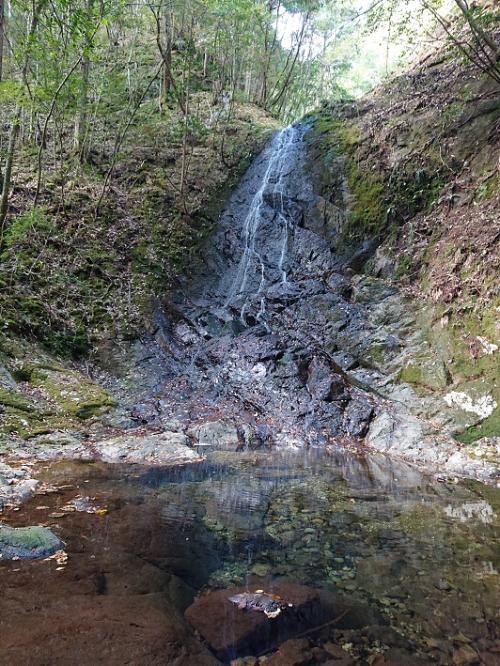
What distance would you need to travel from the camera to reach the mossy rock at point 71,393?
7957 millimetres

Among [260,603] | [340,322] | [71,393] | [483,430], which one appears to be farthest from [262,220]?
[260,603]

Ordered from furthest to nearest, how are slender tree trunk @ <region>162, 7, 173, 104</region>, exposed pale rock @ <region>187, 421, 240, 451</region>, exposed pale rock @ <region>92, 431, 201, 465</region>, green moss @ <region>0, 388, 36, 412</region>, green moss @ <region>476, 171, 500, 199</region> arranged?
slender tree trunk @ <region>162, 7, 173, 104</region> < green moss @ <region>476, 171, 500, 199</region> < exposed pale rock @ <region>187, 421, 240, 451</region> < green moss @ <region>0, 388, 36, 412</region> < exposed pale rock @ <region>92, 431, 201, 465</region>

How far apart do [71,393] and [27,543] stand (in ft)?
17.2

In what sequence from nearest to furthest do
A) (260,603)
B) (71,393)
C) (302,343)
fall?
(260,603)
(71,393)
(302,343)

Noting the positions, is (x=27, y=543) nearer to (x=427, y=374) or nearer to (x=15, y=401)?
(x=15, y=401)

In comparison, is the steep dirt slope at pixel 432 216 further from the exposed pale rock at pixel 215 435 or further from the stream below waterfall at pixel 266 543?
the exposed pale rock at pixel 215 435

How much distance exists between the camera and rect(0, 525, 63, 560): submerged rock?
3.18 m

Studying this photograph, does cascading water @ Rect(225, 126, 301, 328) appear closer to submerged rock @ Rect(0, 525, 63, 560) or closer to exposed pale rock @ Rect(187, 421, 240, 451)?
exposed pale rock @ Rect(187, 421, 240, 451)

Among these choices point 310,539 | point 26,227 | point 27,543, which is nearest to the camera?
point 27,543

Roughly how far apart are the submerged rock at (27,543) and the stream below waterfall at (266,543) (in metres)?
0.10

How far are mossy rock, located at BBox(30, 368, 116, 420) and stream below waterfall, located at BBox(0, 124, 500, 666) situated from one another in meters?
1.07

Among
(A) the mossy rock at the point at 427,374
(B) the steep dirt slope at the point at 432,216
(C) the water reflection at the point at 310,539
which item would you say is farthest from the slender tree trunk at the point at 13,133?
(A) the mossy rock at the point at 427,374

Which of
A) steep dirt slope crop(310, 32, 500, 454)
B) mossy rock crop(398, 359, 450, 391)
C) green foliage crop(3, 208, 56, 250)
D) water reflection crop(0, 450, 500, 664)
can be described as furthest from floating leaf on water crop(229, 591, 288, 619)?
green foliage crop(3, 208, 56, 250)

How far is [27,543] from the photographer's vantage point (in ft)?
10.8
